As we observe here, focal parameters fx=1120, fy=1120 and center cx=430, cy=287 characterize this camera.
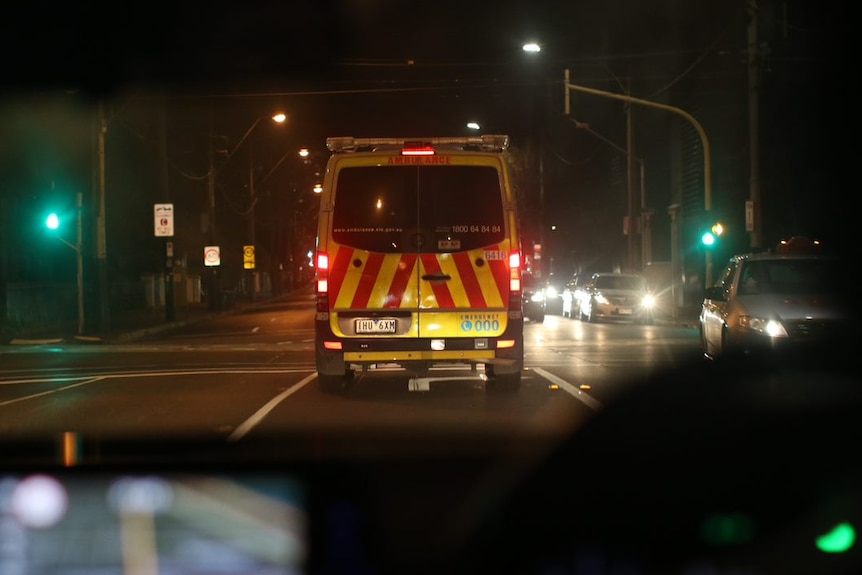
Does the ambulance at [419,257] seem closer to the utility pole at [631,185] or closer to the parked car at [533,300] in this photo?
the parked car at [533,300]

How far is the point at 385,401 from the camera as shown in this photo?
43.2ft

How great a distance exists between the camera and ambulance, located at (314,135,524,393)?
Result: 12570mm

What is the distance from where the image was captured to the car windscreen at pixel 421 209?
12.6 metres

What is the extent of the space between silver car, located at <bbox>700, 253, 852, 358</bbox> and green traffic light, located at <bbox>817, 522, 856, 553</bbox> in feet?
27.9

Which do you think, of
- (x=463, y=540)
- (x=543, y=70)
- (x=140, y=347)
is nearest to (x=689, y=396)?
(x=463, y=540)

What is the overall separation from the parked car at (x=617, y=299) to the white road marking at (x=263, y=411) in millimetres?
18495

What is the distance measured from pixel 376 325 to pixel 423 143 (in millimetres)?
2166

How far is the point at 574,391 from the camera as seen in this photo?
13.9 metres

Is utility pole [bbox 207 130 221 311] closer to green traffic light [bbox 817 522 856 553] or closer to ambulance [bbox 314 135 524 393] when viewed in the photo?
ambulance [bbox 314 135 524 393]

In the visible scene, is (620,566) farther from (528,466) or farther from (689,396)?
(689,396)

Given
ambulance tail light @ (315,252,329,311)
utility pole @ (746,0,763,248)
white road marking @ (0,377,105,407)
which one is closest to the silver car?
ambulance tail light @ (315,252,329,311)

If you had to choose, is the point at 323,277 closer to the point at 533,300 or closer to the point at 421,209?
the point at 421,209

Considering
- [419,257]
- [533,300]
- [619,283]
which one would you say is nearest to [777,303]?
[419,257]

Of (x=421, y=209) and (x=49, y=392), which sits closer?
(x=421, y=209)
